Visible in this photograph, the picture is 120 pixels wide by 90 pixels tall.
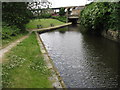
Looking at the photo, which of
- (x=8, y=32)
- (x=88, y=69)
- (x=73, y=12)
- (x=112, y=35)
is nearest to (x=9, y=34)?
(x=8, y=32)

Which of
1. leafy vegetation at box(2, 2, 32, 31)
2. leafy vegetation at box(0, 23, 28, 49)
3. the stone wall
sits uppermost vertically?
leafy vegetation at box(2, 2, 32, 31)

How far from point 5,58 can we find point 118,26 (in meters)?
14.8

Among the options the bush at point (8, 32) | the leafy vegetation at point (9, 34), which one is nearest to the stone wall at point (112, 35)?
the leafy vegetation at point (9, 34)

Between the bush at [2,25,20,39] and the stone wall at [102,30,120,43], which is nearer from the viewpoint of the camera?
the bush at [2,25,20,39]

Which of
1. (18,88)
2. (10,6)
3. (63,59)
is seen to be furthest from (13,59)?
(10,6)

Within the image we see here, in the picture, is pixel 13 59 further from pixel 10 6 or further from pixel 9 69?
pixel 10 6

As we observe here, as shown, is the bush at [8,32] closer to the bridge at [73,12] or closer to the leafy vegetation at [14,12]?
the leafy vegetation at [14,12]

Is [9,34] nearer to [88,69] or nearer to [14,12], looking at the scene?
[14,12]

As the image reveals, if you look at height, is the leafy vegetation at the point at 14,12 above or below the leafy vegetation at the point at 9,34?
above

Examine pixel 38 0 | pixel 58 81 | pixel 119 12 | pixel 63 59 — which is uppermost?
pixel 38 0

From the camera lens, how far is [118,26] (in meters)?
18.5

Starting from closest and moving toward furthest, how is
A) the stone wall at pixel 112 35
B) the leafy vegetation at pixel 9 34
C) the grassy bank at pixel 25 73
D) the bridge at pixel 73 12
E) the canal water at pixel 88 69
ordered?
the grassy bank at pixel 25 73
the canal water at pixel 88 69
the leafy vegetation at pixel 9 34
the stone wall at pixel 112 35
the bridge at pixel 73 12

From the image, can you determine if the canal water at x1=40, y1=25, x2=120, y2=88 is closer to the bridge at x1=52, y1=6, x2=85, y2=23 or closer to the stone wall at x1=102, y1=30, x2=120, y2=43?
the stone wall at x1=102, y1=30, x2=120, y2=43

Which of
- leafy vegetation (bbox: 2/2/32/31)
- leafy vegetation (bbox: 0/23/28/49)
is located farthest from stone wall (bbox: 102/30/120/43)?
leafy vegetation (bbox: 2/2/32/31)
